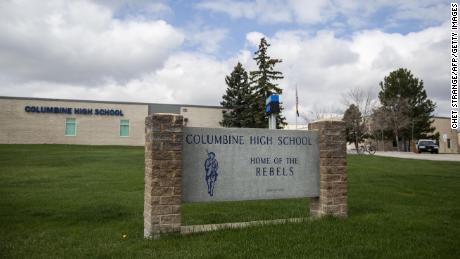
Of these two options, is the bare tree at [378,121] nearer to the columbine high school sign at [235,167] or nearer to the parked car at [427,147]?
the parked car at [427,147]

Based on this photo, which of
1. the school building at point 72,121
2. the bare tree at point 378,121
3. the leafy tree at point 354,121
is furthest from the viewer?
the bare tree at point 378,121

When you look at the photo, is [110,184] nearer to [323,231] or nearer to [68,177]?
[68,177]

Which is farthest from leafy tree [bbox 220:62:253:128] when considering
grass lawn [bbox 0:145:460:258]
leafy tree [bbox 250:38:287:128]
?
grass lawn [bbox 0:145:460:258]

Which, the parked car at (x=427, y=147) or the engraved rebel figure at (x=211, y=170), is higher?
the parked car at (x=427, y=147)

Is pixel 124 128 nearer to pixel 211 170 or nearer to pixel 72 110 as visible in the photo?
pixel 72 110

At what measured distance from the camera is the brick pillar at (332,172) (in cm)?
751

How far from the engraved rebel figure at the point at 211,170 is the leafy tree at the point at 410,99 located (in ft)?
162

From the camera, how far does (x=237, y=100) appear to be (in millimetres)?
46375

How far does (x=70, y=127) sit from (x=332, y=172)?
39452 mm

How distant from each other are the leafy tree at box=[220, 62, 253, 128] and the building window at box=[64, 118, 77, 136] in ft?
55.2

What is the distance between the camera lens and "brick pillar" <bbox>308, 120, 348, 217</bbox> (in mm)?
7508

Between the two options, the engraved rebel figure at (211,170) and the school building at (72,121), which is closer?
the engraved rebel figure at (211,170)

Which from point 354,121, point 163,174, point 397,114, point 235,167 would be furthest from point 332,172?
point 397,114

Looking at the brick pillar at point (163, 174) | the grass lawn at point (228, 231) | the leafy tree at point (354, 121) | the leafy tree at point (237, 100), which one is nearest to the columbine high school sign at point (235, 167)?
the brick pillar at point (163, 174)
